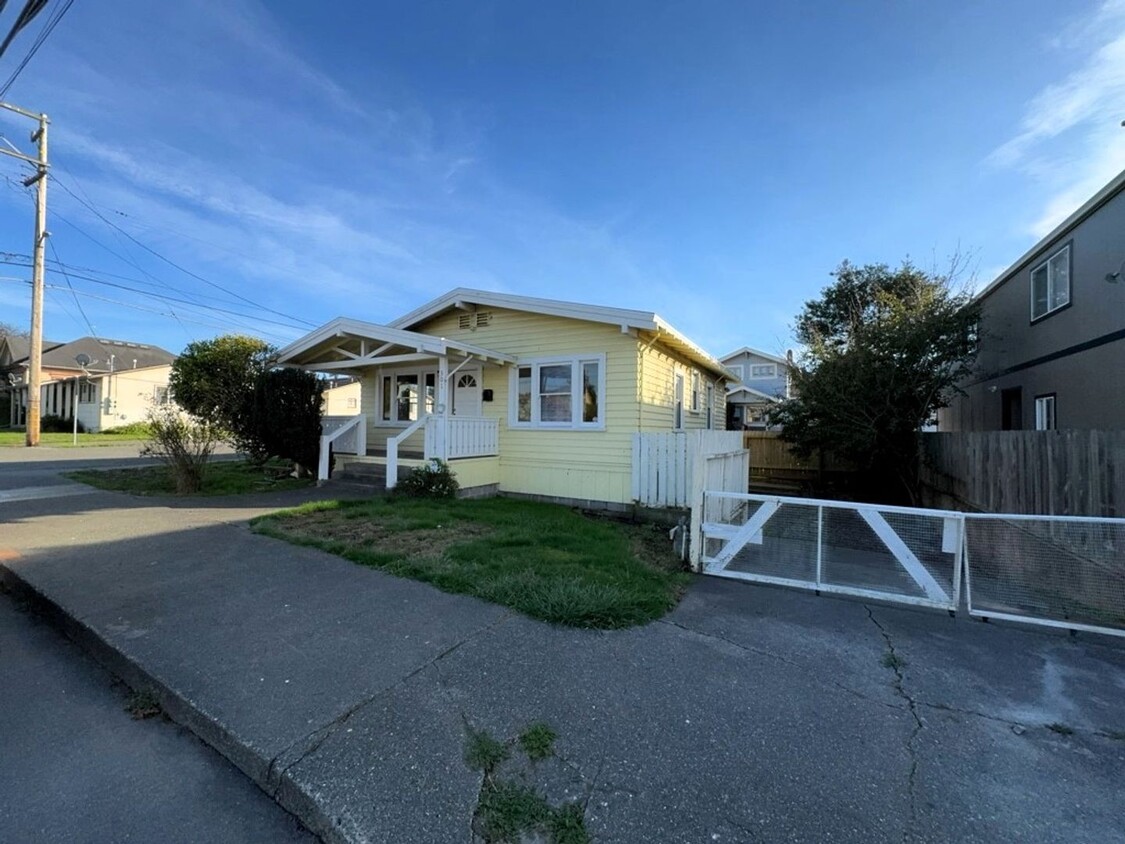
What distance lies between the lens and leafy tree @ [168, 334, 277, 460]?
39.5ft

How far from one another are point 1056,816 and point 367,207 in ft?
54.4

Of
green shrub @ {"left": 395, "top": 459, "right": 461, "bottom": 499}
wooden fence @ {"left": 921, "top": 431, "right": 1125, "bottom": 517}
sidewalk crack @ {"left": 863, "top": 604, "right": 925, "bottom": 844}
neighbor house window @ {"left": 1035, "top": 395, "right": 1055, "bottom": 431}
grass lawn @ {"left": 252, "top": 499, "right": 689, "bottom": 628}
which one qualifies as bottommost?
sidewalk crack @ {"left": 863, "top": 604, "right": 925, "bottom": 844}

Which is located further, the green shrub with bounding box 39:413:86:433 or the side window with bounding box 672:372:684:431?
the green shrub with bounding box 39:413:86:433

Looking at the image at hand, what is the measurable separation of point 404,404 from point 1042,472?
11.5 metres

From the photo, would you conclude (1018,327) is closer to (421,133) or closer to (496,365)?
(496,365)

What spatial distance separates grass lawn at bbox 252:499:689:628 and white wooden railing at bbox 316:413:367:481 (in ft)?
8.94

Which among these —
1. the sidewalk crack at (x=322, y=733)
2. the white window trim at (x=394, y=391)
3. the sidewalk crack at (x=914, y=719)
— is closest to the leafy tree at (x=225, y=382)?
the white window trim at (x=394, y=391)

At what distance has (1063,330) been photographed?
9125 millimetres

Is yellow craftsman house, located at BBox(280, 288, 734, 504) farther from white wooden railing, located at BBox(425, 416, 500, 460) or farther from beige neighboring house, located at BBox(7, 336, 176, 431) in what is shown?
beige neighboring house, located at BBox(7, 336, 176, 431)

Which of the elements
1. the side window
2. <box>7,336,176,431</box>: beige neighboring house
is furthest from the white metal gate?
<box>7,336,176,431</box>: beige neighboring house

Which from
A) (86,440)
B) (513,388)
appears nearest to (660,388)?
(513,388)

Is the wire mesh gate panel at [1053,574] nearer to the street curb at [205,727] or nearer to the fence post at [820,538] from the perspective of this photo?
the fence post at [820,538]

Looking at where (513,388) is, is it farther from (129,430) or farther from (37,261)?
(129,430)

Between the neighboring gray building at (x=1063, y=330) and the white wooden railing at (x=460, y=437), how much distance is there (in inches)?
409
